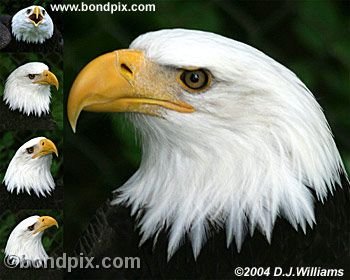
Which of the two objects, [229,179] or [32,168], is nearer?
[229,179]

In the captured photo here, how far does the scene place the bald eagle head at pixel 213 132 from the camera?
121 cm

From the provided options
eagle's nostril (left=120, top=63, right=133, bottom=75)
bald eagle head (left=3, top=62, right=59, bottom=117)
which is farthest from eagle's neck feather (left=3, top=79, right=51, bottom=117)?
eagle's nostril (left=120, top=63, right=133, bottom=75)

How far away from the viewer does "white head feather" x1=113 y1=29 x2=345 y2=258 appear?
1.22m

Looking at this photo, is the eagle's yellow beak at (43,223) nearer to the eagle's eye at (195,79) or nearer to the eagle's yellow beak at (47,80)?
the eagle's yellow beak at (47,80)

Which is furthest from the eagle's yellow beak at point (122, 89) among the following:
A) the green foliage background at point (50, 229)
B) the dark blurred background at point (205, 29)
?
the green foliage background at point (50, 229)

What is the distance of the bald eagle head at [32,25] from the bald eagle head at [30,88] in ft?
0.15

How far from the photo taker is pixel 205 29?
134 cm

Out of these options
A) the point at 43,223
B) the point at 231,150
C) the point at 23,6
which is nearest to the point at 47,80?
the point at 23,6

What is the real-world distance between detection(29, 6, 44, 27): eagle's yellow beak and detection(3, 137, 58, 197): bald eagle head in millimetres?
203

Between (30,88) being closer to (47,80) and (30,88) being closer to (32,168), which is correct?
(47,80)

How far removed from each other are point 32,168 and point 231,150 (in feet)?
1.21

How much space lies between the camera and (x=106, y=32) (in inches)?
53.2

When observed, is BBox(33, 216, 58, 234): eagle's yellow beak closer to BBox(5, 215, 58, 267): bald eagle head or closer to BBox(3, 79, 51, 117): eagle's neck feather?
BBox(5, 215, 58, 267): bald eagle head

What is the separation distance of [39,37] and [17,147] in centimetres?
20
